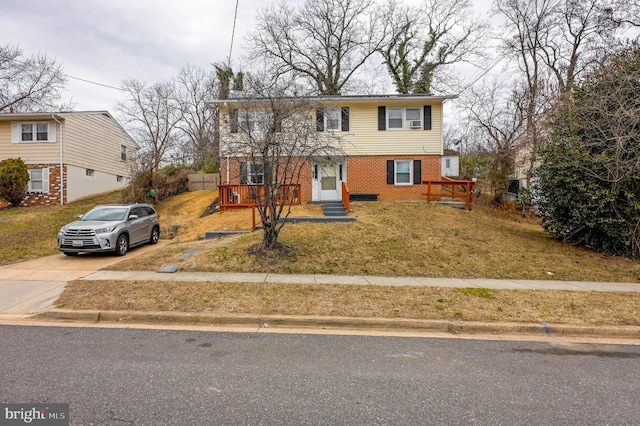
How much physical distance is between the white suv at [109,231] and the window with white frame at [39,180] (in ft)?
37.0

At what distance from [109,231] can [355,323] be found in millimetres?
8661

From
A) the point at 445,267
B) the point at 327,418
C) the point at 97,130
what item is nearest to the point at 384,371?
the point at 327,418

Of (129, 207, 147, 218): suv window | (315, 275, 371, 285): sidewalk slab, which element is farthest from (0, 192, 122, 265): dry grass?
(315, 275, 371, 285): sidewalk slab

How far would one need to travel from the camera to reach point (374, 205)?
49.7ft

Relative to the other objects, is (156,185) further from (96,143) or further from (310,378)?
(310,378)

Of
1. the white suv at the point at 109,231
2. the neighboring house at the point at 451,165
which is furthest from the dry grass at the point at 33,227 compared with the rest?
the neighboring house at the point at 451,165

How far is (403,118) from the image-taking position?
17406 millimetres

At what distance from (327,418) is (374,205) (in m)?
12.7

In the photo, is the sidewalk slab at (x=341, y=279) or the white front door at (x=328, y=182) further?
the white front door at (x=328, y=182)

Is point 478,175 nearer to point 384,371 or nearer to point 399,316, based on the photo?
point 399,316

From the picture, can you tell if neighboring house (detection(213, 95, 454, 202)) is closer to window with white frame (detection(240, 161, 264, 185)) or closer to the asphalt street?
window with white frame (detection(240, 161, 264, 185))

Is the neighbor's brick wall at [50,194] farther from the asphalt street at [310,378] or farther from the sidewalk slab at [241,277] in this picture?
the asphalt street at [310,378]

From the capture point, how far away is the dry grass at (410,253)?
8506 mm

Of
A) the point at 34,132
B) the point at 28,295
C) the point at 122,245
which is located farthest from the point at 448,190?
the point at 34,132
